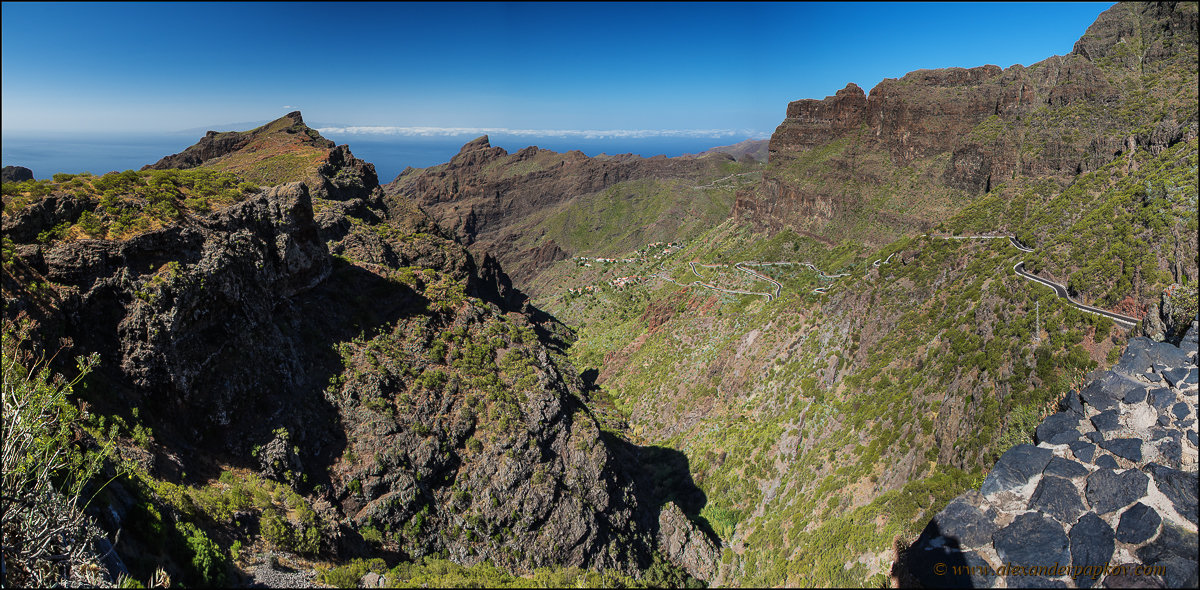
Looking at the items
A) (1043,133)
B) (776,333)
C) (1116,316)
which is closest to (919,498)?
(1116,316)

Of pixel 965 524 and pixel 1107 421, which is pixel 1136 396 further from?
pixel 965 524

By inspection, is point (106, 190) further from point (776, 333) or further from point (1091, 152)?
point (1091, 152)

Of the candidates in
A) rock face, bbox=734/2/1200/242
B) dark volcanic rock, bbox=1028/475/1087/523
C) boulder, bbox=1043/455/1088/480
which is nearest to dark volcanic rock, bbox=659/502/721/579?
dark volcanic rock, bbox=1028/475/1087/523

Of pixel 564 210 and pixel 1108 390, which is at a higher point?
pixel 1108 390

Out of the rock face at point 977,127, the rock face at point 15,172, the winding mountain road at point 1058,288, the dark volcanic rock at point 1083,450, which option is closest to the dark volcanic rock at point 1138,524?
the dark volcanic rock at point 1083,450

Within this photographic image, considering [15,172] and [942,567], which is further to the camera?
[15,172]

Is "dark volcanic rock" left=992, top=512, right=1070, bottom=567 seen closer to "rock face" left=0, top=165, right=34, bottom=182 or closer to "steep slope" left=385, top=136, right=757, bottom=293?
"rock face" left=0, top=165, right=34, bottom=182

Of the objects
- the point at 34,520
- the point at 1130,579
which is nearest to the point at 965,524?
the point at 1130,579
